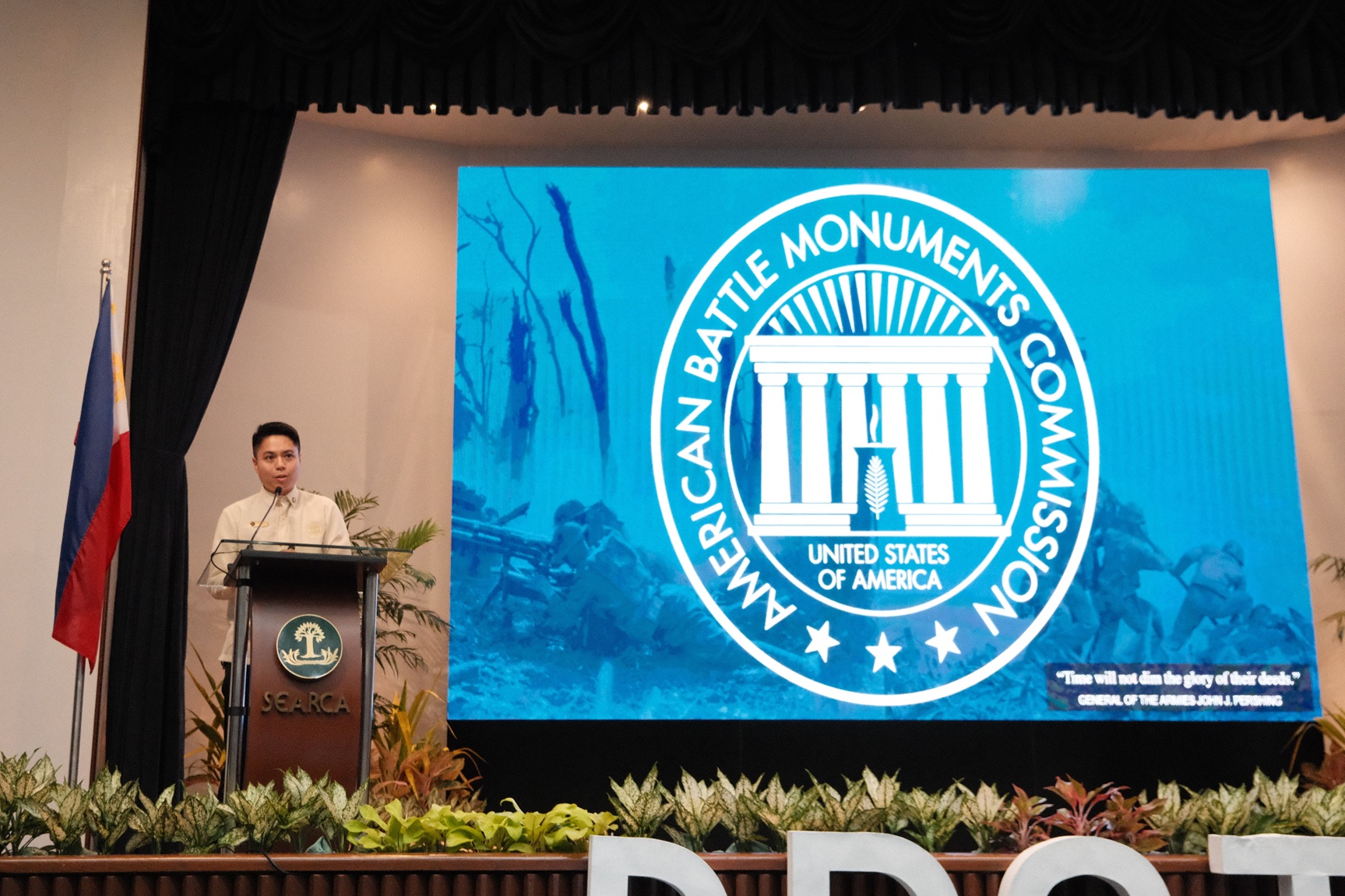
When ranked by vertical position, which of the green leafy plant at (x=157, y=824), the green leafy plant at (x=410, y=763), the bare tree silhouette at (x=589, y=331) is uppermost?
the bare tree silhouette at (x=589, y=331)

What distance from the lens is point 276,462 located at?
4109 millimetres

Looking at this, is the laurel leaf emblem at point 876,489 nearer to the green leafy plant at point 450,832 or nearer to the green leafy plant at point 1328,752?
the green leafy plant at point 1328,752

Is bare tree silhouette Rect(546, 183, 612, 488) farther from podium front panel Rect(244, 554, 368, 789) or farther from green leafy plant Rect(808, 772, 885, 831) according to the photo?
green leafy plant Rect(808, 772, 885, 831)

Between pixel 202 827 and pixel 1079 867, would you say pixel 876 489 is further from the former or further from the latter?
pixel 202 827

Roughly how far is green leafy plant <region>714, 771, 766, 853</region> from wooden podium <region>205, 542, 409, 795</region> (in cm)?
114

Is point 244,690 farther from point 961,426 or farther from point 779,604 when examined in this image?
point 961,426

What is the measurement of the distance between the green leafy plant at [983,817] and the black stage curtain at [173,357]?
2920mm

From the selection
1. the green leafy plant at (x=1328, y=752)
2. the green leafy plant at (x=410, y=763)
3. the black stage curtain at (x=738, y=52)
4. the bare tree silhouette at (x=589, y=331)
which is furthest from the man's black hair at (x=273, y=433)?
the green leafy plant at (x=1328, y=752)

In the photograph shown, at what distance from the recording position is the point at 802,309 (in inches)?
226

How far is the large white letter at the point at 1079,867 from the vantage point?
2475 mm

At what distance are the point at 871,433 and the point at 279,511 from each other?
258 centimetres

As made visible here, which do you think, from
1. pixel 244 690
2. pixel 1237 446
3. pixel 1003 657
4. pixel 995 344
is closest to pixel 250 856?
pixel 244 690

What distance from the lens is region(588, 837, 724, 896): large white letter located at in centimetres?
248

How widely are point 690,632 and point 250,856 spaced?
10.1ft
